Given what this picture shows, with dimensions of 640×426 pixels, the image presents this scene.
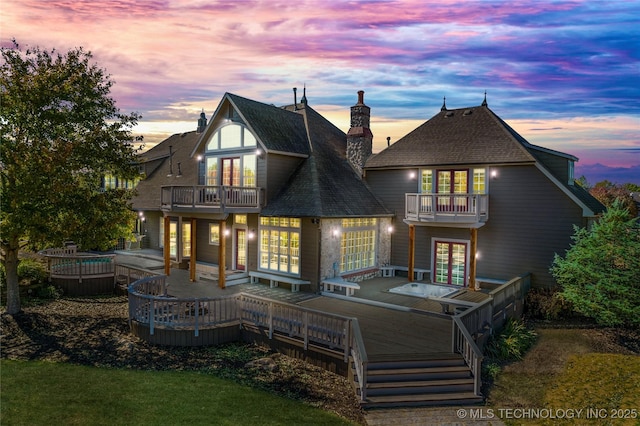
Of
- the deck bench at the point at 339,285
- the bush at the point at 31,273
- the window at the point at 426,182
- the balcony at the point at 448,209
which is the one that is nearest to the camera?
the deck bench at the point at 339,285

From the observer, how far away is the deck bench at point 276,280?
17.2 m

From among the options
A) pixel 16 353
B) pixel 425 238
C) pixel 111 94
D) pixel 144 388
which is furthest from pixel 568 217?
pixel 16 353

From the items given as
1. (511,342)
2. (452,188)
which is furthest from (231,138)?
(511,342)

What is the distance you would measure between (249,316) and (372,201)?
9496 millimetres

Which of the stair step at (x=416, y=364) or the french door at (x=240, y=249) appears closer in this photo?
the stair step at (x=416, y=364)

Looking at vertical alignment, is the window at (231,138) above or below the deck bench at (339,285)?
above

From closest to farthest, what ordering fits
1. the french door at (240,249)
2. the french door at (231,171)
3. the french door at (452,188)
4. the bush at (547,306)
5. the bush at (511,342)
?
the bush at (511,342), the bush at (547,306), the french door at (452,188), the french door at (240,249), the french door at (231,171)

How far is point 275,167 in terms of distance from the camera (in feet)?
62.3

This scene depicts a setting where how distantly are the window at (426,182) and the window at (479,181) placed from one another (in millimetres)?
1933

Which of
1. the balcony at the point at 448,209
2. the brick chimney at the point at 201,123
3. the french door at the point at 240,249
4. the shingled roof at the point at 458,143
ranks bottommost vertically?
the french door at the point at 240,249

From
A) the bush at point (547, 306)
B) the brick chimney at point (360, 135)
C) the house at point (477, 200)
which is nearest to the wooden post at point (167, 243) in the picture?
the brick chimney at point (360, 135)

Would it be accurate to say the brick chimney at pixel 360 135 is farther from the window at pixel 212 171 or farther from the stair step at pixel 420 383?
the stair step at pixel 420 383

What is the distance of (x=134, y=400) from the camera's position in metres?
8.67

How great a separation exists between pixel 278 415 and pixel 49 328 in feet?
32.4
